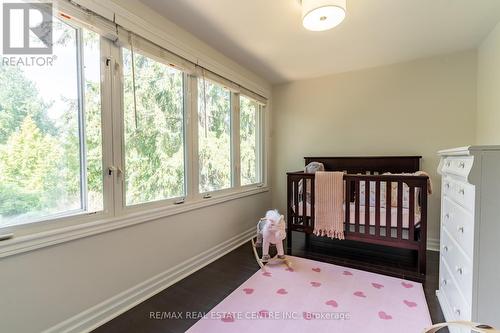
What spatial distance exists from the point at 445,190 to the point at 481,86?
5.36ft

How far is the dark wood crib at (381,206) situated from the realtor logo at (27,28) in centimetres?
232

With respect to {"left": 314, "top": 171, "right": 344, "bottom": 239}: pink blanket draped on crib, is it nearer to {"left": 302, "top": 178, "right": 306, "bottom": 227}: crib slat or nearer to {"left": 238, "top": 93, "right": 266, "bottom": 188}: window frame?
{"left": 302, "top": 178, "right": 306, "bottom": 227}: crib slat

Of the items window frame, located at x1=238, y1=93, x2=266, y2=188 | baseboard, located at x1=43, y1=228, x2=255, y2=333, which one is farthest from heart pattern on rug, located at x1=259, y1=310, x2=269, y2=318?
window frame, located at x1=238, y1=93, x2=266, y2=188

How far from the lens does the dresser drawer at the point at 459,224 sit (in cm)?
116

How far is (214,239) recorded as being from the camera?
250 centimetres

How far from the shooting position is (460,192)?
1.32m

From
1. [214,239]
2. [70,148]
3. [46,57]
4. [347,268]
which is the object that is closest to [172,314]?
[214,239]

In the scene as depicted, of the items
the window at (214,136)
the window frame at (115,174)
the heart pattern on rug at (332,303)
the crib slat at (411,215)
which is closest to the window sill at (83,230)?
the window frame at (115,174)

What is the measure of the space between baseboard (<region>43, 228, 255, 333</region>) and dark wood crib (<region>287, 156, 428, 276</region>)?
3.34 ft

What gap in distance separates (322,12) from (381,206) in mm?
1981

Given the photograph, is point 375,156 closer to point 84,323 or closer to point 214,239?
point 214,239

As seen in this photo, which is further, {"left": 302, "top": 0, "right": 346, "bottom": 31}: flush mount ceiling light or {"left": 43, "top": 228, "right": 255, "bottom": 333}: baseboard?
{"left": 302, "top": 0, "right": 346, "bottom": 31}: flush mount ceiling light

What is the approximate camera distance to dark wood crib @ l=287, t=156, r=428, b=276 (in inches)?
86.5

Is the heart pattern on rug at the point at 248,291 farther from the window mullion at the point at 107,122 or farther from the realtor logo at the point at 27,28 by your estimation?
the realtor logo at the point at 27,28
